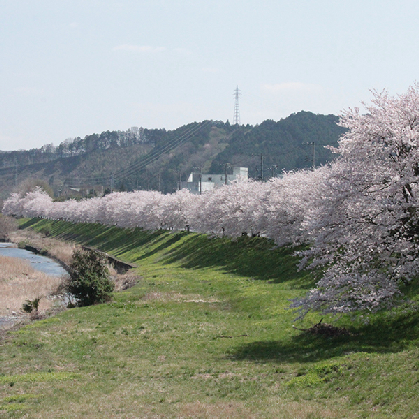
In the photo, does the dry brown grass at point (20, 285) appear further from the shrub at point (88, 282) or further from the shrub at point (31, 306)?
the shrub at point (88, 282)

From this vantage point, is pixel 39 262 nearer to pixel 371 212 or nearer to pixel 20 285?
pixel 20 285

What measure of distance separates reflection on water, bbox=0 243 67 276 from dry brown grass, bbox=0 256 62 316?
499cm

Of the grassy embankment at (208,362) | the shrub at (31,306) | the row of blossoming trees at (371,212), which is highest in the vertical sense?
the row of blossoming trees at (371,212)

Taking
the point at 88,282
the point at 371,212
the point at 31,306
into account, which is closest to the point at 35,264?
the point at 31,306

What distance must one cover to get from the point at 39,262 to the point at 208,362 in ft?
227

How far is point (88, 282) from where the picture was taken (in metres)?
40.3

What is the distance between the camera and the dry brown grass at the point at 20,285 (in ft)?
143

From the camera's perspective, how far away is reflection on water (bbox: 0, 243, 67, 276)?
244 ft

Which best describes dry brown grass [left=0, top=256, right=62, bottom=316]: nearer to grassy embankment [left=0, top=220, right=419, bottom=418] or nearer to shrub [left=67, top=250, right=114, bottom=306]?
shrub [left=67, top=250, right=114, bottom=306]

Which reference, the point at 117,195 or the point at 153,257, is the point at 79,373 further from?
the point at 117,195

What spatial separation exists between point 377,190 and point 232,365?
27.6 ft

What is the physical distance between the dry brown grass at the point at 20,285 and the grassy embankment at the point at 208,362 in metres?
8.18

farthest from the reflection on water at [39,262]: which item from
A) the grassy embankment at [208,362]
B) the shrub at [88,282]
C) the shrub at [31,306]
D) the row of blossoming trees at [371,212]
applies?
the row of blossoming trees at [371,212]

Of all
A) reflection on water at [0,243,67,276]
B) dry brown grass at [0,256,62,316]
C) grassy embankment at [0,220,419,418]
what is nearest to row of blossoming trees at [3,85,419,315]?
grassy embankment at [0,220,419,418]
